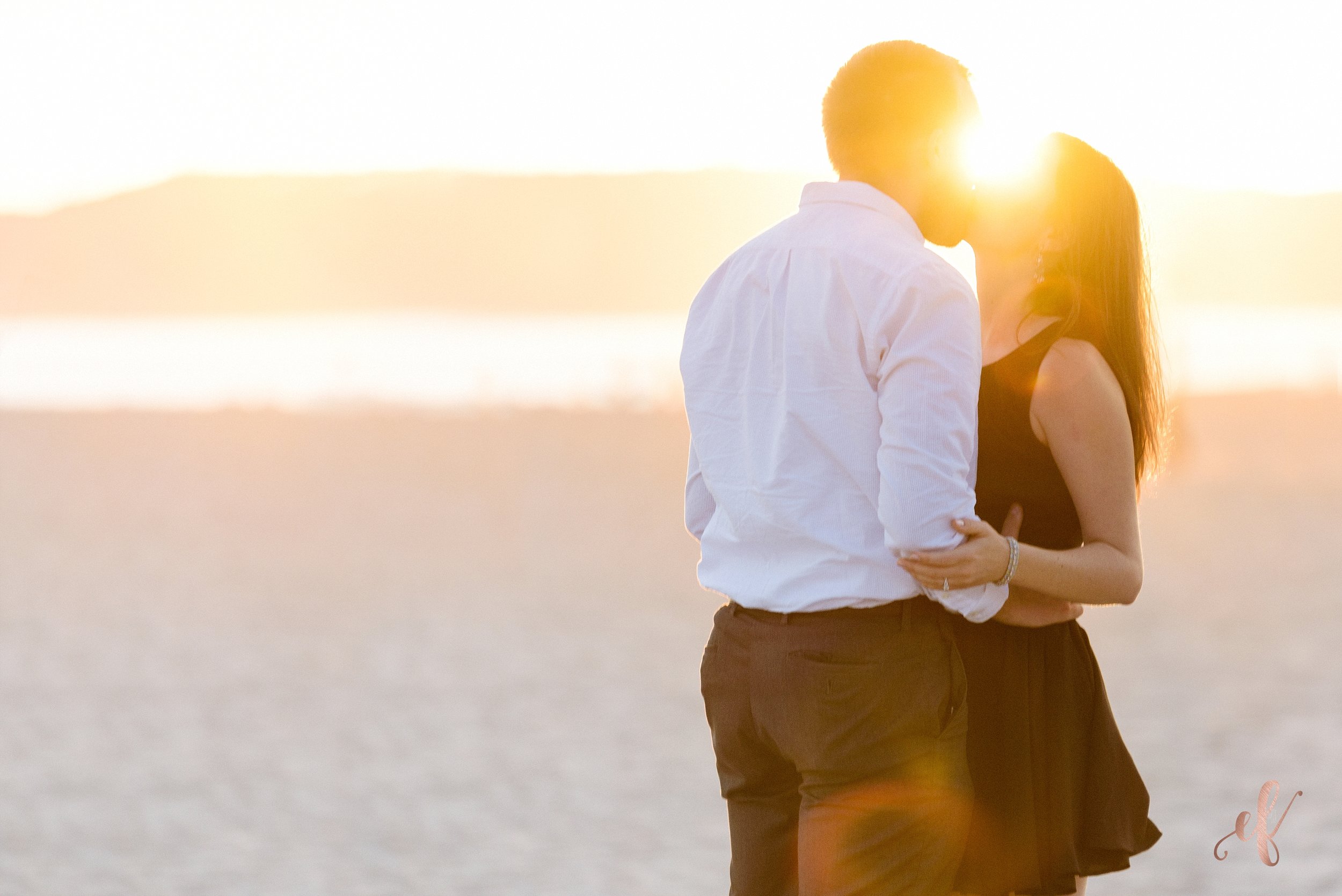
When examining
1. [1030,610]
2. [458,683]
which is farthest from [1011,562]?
[458,683]

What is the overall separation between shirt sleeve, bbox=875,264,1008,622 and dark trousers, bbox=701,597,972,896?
0.59ft

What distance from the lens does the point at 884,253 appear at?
2.01 m

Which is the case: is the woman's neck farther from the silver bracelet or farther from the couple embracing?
the silver bracelet

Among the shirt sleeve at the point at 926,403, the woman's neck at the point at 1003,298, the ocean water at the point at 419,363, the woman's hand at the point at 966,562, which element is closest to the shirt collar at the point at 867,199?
the shirt sleeve at the point at 926,403

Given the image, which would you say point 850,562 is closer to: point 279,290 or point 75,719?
point 75,719

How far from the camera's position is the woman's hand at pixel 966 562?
2002mm

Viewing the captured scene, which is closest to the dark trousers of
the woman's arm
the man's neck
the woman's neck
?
the woman's arm

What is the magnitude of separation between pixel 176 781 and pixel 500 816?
1.24 m

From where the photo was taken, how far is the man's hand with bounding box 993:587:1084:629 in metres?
2.26

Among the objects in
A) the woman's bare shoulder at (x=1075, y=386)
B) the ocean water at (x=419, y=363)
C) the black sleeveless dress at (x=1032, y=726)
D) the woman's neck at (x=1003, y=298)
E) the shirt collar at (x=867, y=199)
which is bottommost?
the ocean water at (x=419, y=363)

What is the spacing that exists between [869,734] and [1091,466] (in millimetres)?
532

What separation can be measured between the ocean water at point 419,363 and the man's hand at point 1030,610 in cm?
524

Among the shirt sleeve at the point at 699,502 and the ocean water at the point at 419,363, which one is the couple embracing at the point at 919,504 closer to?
the shirt sleeve at the point at 699,502

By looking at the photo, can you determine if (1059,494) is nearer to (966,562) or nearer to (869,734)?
(966,562)
